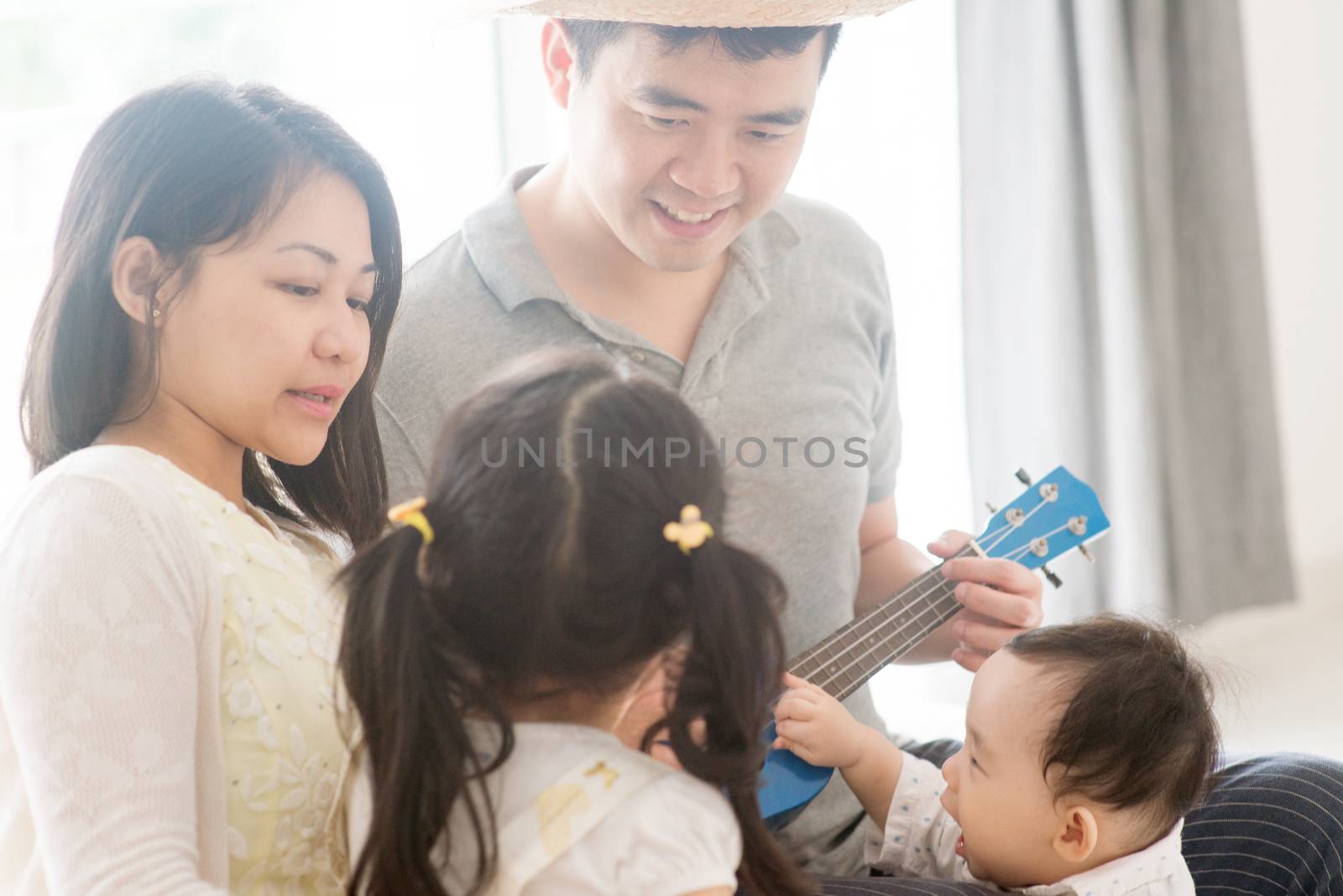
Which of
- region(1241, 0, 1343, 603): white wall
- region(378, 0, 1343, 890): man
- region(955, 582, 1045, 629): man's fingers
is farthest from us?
region(1241, 0, 1343, 603): white wall

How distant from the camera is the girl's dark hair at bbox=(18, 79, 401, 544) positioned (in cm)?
97

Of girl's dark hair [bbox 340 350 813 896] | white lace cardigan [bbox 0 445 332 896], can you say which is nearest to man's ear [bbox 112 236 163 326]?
white lace cardigan [bbox 0 445 332 896]

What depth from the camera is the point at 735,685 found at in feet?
2.79

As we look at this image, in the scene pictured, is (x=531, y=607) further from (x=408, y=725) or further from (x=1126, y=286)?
(x=1126, y=286)

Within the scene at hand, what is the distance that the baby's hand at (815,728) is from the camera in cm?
119

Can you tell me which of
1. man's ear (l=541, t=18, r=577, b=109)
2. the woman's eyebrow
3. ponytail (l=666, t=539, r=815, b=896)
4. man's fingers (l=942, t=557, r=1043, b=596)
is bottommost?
man's fingers (l=942, t=557, r=1043, b=596)

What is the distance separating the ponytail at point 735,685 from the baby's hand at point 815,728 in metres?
0.28

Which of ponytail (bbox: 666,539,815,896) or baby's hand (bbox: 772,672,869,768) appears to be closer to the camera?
ponytail (bbox: 666,539,815,896)

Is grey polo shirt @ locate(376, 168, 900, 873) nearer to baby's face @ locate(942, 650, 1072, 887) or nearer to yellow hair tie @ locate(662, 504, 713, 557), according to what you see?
baby's face @ locate(942, 650, 1072, 887)

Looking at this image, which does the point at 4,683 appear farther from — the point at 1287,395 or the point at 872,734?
the point at 1287,395

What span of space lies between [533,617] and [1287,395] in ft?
9.04

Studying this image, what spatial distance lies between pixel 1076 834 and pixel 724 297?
0.65m

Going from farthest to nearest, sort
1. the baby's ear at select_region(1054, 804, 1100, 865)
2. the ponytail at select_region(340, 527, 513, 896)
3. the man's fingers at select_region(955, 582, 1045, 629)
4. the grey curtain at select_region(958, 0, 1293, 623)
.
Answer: the grey curtain at select_region(958, 0, 1293, 623), the man's fingers at select_region(955, 582, 1045, 629), the baby's ear at select_region(1054, 804, 1100, 865), the ponytail at select_region(340, 527, 513, 896)

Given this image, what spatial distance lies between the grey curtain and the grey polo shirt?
2.92ft
